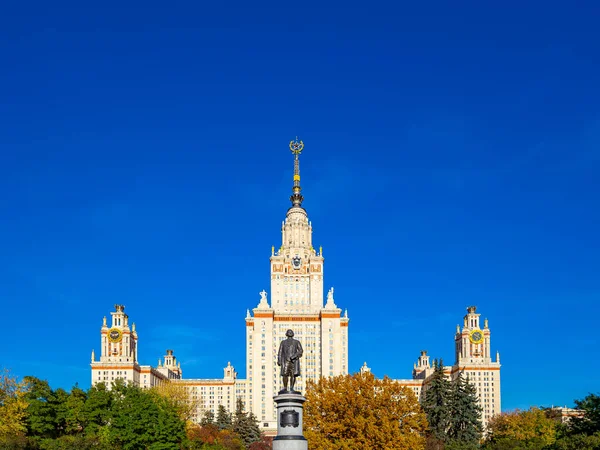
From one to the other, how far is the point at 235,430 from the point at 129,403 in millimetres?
56089

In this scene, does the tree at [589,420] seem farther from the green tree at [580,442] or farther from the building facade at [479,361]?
the building facade at [479,361]

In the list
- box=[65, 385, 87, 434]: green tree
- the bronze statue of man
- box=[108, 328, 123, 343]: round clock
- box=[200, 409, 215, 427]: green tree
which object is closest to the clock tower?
box=[200, 409, 215, 427]: green tree

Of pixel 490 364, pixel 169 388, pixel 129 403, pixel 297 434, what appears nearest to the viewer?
pixel 297 434

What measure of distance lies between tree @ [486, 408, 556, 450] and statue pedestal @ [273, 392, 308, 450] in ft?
160

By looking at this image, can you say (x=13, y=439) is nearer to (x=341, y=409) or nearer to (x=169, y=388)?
(x=341, y=409)

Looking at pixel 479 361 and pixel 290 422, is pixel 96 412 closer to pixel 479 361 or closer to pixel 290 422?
pixel 290 422

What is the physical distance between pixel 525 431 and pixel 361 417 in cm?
4584

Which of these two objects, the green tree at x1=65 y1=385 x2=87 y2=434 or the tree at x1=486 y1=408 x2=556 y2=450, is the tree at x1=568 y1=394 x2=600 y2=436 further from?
the green tree at x1=65 y1=385 x2=87 y2=434

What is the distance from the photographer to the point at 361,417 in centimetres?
→ 6912

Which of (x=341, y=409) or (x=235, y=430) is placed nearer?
(x=341, y=409)

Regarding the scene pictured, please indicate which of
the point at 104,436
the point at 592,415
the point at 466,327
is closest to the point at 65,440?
the point at 104,436

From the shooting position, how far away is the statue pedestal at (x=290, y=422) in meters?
42.8

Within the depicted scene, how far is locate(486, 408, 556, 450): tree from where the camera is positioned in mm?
88250

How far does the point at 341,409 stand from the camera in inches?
2808
